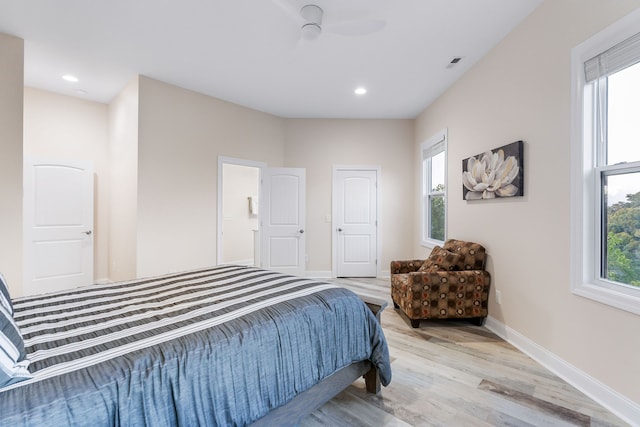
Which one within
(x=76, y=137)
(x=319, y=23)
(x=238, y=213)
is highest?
(x=319, y=23)

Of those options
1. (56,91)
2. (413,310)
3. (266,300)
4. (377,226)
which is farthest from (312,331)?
(56,91)

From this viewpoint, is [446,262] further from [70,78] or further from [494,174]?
[70,78]

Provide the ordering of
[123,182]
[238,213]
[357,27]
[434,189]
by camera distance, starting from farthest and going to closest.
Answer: [238,213], [434,189], [123,182], [357,27]

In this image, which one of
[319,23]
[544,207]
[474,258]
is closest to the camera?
[544,207]

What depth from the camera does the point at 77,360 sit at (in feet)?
3.32

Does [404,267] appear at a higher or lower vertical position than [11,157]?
lower

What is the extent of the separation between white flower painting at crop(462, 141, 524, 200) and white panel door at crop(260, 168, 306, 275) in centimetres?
269

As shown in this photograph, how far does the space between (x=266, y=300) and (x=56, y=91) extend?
4.75 m

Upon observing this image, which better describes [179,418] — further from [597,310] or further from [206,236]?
[206,236]

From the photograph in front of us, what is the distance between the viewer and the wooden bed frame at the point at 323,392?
54.1 inches

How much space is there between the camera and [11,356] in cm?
91

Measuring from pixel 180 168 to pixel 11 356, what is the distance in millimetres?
3488

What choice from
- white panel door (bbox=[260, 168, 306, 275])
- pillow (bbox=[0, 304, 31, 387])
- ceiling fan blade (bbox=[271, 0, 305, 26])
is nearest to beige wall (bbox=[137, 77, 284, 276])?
white panel door (bbox=[260, 168, 306, 275])

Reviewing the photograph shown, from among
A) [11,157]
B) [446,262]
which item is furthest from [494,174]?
[11,157]
